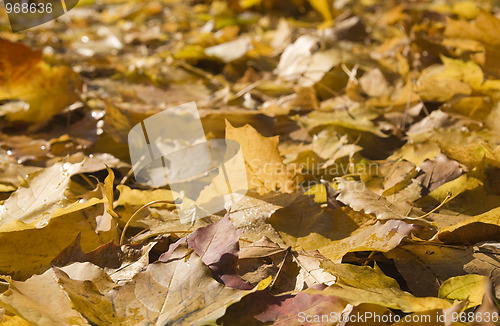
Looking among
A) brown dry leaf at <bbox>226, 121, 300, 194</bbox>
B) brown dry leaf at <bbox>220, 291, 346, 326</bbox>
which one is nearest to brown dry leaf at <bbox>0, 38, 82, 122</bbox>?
brown dry leaf at <bbox>226, 121, 300, 194</bbox>

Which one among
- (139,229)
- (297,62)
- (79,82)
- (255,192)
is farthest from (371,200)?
(79,82)

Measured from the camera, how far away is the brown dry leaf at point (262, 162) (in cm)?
77

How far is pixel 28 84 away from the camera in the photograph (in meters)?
1.21

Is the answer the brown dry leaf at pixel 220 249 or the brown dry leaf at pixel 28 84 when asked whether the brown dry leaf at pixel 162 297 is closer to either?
the brown dry leaf at pixel 220 249

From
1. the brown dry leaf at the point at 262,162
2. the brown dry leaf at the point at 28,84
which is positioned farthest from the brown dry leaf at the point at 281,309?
the brown dry leaf at the point at 28,84

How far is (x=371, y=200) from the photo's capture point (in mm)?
686

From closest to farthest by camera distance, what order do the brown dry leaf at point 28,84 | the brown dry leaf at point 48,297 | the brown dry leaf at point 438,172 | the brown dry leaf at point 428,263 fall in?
1. the brown dry leaf at point 48,297
2. the brown dry leaf at point 428,263
3. the brown dry leaf at point 438,172
4. the brown dry leaf at point 28,84

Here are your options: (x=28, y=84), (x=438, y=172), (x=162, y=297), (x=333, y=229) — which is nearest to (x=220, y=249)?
(x=162, y=297)

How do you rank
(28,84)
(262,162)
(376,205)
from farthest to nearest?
(28,84)
(262,162)
(376,205)

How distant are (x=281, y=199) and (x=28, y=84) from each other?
860 millimetres

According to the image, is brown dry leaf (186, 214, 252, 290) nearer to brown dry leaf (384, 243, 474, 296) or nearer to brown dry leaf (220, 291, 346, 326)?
brown dry leaf (220, 291, 346, 326)

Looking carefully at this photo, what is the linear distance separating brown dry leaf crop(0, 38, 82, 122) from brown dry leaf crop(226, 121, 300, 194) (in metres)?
0.69

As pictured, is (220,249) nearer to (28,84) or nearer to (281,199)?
(281,199)

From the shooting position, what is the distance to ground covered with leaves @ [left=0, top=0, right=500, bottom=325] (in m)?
0.53
